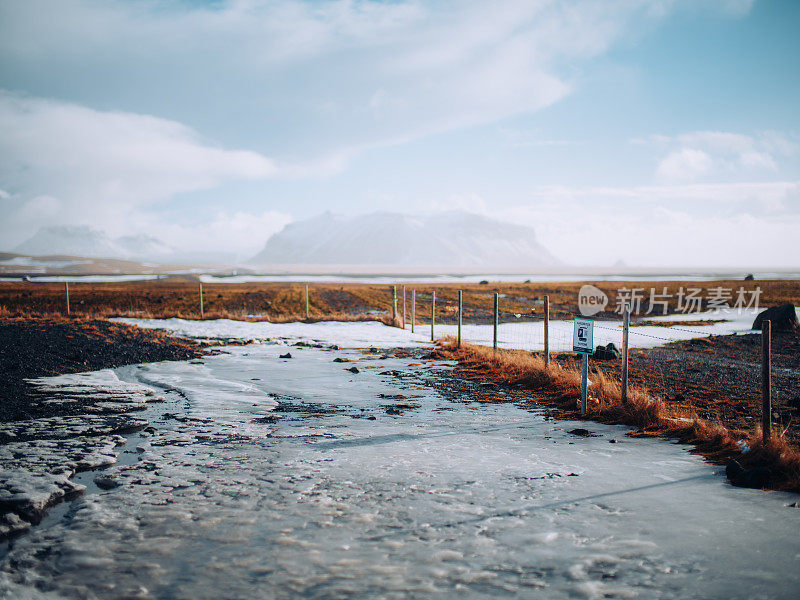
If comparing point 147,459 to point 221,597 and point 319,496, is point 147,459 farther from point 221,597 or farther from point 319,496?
point 221,597

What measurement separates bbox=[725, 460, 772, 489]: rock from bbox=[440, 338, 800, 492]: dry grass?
102 millimetres

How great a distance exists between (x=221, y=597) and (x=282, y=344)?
14954 millimetres

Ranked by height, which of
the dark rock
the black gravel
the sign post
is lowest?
the dark rock

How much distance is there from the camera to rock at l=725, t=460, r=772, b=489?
5.45 meters

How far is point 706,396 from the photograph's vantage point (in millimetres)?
11344

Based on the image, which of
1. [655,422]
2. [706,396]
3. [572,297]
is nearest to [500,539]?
[655,422]

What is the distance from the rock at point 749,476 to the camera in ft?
17.9

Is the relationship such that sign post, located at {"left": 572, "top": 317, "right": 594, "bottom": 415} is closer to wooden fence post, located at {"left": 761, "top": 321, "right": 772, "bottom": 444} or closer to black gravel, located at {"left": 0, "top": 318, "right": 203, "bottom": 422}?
wooden fence post, located at {"left": 761, "top": 321, "right": 772, "bottom": 444}

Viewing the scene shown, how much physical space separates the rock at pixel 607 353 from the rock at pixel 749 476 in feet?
40.6

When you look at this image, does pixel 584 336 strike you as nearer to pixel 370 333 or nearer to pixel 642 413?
pixel 642 413

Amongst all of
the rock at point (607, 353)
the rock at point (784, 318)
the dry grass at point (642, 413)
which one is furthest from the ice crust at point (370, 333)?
the dry grass at point (642, 413)

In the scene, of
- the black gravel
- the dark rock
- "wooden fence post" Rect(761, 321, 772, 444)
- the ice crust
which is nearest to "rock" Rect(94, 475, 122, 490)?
the black gravel

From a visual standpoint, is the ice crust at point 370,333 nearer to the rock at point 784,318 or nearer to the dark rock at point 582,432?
the rock at point 784,318

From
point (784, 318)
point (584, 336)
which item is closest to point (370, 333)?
point (584, 336)
